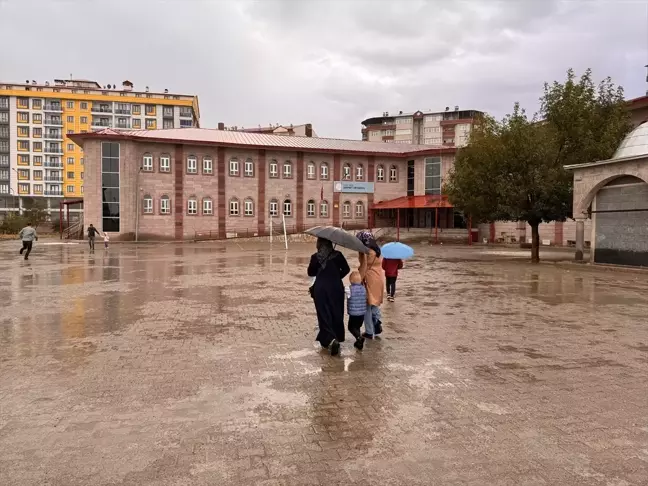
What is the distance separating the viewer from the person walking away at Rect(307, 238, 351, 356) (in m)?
6.50

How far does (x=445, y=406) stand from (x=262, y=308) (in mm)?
5783

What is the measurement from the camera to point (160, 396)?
4.91 meters

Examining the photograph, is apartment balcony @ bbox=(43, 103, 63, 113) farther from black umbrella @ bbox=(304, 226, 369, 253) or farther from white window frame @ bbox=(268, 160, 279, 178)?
black umbrella @ bbox=(304, 226, 369, 253)

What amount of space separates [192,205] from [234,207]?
13.2 feet

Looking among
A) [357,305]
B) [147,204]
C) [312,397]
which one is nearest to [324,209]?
[147,204]

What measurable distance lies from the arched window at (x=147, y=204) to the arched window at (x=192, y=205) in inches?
129

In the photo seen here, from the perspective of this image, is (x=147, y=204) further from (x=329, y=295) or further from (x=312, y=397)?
(x=312, y=397)

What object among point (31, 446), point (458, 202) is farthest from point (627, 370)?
point (458, 202)

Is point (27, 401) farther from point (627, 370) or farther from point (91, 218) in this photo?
point (91, 218)

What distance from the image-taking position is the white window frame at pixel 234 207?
4741 cm

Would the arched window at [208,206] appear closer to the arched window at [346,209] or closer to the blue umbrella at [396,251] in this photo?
the arched window at [346,209]

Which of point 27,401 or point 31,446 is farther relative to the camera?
point 27,401

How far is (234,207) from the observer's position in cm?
4759

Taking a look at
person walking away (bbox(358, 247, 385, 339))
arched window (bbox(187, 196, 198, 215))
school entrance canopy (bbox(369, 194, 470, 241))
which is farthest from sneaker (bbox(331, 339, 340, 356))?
arched window (bbox(187, 196, 198, 215))
